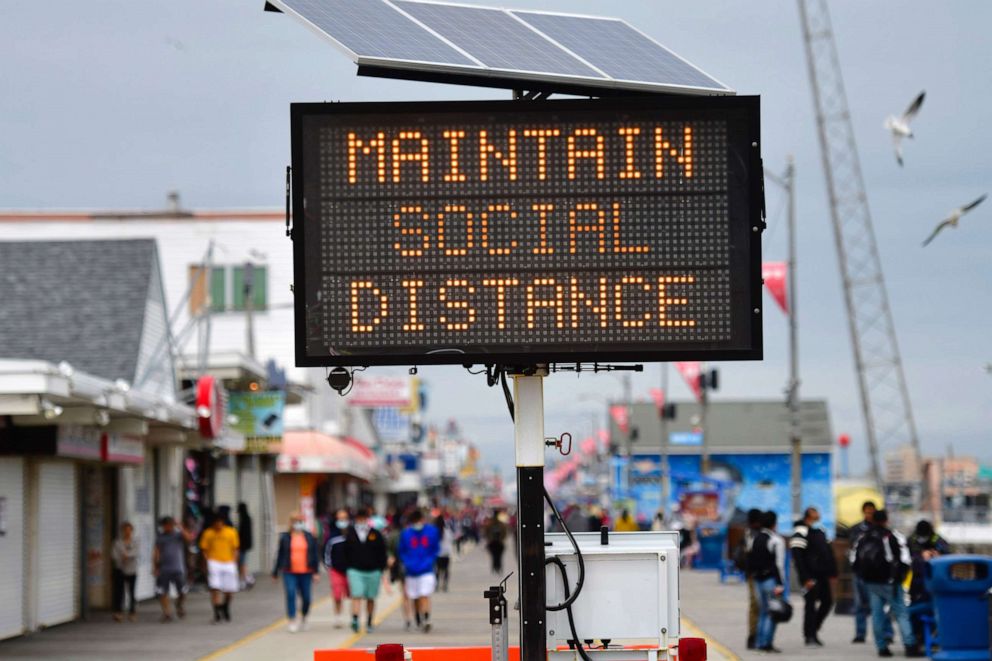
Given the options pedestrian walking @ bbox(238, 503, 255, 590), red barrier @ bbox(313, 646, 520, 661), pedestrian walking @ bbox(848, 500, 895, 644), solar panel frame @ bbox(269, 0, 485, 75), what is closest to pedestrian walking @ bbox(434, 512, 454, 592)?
pedestrian walking @ bbox(238, 503, 255, 590)

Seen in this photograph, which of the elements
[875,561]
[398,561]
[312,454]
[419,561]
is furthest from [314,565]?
[312,454]

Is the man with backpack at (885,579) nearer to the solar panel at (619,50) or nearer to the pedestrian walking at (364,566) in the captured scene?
the pedestrian walking at (364,566)

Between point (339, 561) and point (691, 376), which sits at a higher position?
point (691, 376)

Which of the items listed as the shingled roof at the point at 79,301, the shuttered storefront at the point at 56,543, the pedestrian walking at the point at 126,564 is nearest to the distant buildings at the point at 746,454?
the shingled roof at the point at 79,301

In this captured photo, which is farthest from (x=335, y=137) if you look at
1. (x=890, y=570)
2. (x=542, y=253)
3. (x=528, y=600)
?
(x=890, y=570)

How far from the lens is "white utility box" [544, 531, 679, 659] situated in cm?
973

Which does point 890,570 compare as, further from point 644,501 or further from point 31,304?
point 644,501

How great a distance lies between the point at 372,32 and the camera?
32.8ft

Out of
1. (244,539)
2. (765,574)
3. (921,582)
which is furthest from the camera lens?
(244,539)

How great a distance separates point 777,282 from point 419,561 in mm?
15351

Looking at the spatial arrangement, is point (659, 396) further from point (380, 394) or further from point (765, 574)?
point (765, 574)

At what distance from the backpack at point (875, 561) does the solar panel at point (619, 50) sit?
9.31 metres

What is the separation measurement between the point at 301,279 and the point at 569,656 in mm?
2730

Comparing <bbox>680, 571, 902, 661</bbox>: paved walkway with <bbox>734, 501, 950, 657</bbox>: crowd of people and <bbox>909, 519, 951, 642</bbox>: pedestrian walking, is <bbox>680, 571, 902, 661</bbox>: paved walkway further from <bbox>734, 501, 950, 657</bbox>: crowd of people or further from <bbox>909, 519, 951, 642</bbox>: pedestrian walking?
<bbox>909, 519, 951, 642</bbox>: pedestrian walking
